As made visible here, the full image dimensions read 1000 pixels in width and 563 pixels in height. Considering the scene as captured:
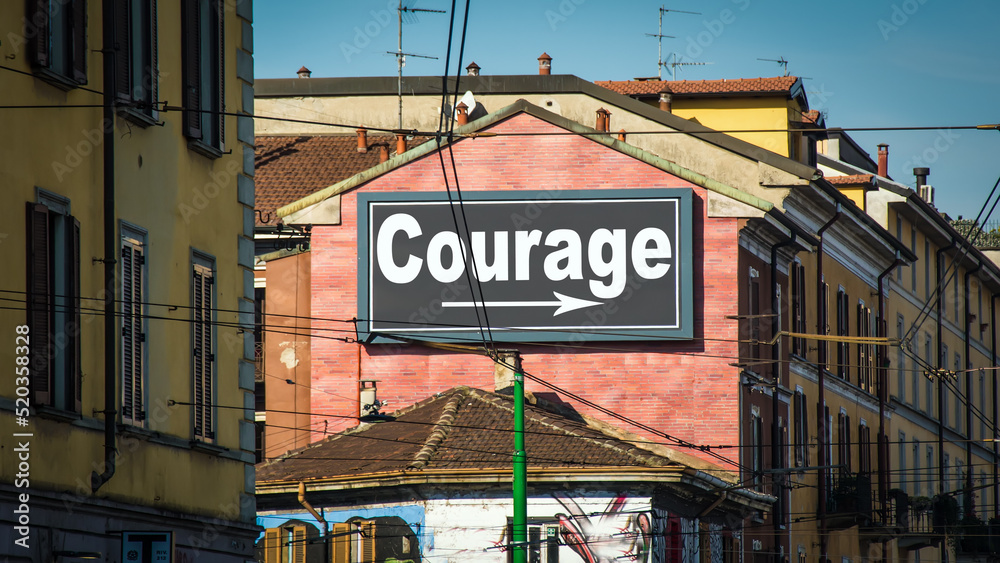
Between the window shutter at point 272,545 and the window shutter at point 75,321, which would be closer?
the window shutter at point 75,321

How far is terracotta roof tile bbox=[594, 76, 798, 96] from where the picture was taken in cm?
4934

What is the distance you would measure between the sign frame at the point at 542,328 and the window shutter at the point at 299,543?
570 centimetres

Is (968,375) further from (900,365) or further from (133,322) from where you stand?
(133,322)

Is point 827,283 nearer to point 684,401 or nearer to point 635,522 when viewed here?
point 684,401

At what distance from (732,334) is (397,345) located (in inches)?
271

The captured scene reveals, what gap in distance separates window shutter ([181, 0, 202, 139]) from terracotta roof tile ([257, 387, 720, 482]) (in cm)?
1256

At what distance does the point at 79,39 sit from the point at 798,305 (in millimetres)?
29844

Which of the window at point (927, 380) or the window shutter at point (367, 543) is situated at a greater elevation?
the window at point (927, 380)

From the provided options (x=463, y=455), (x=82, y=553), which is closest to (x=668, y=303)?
(x=463, y=455)

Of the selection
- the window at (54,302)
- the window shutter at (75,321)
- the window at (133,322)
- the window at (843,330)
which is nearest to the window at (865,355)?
the window at (843,330)

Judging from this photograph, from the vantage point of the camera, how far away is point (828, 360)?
49375mm

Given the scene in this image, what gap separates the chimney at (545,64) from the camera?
51594mm

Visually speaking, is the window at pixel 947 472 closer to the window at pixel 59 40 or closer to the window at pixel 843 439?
the window at pixel 843 439

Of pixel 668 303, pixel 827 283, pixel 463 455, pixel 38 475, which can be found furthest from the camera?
pixel 827 283
